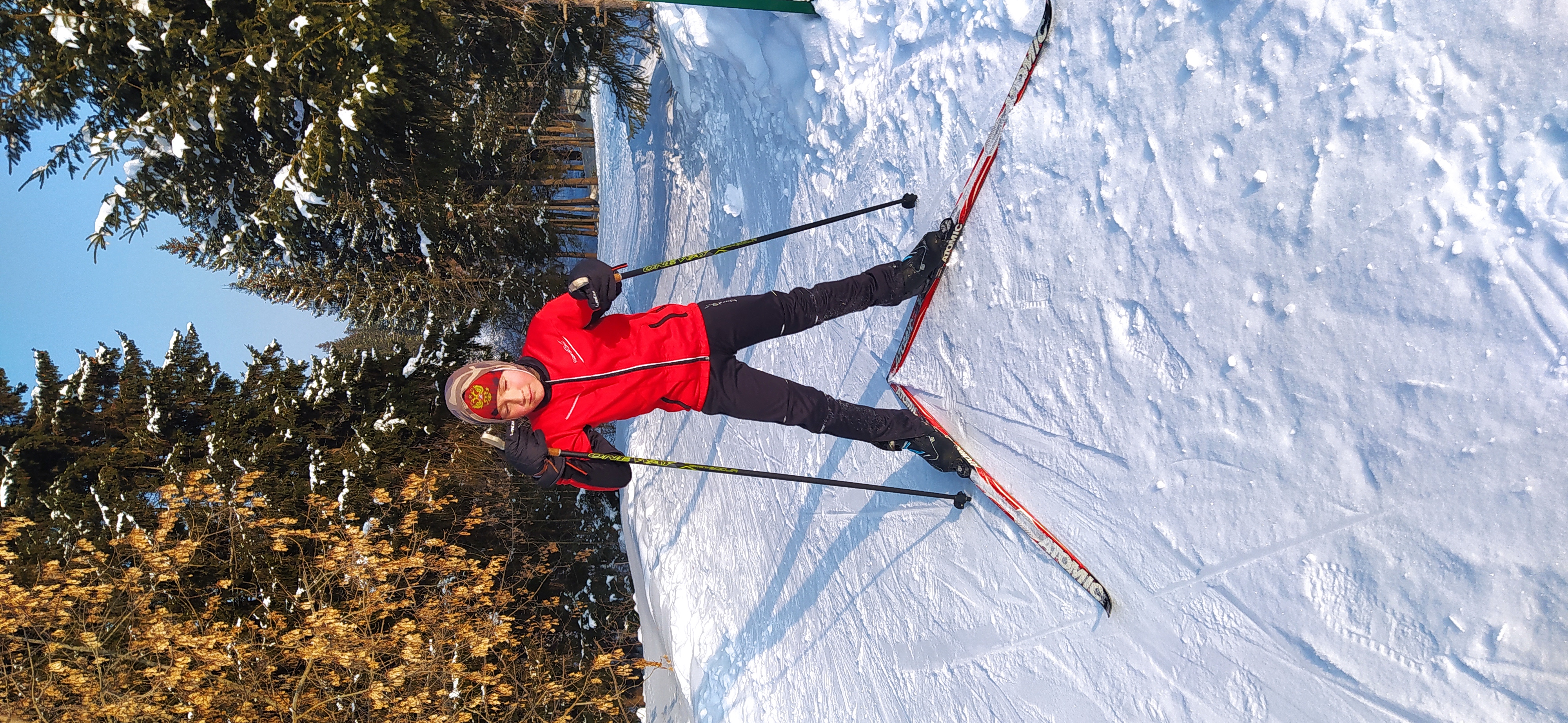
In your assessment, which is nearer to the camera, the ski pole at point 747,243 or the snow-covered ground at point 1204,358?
the snow-covered ground at point 1204,358

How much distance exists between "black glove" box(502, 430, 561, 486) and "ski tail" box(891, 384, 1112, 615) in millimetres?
1754

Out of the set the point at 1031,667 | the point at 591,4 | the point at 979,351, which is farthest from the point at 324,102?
the point at 1031,667

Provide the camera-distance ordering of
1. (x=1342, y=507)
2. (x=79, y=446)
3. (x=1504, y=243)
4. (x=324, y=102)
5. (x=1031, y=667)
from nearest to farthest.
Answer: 1. (x=1504, y=243)
2. (x=1342, y=507)
3. (x=1031, y=667)
4. (x=324, y=102)
5. (x=79, y=446)

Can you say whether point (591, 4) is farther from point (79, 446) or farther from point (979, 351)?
point (79, 446)

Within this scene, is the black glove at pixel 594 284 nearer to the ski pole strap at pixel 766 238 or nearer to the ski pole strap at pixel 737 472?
the ski pole strap at pixel 766 238

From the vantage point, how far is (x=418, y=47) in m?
5.12

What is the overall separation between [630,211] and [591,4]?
8.84 ft

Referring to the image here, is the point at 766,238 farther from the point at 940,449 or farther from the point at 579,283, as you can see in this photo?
the point at 940,449

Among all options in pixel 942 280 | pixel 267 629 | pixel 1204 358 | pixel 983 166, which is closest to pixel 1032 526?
pixel 1204 358

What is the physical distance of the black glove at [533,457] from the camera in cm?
267

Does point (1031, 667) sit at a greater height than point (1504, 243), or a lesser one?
lesser

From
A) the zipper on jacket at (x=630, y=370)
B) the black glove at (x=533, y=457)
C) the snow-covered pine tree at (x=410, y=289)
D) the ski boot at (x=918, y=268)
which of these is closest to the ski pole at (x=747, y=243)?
the ski boot at (x=918, y=268)

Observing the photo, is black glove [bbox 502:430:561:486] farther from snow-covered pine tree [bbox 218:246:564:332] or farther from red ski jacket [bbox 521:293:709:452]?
snow-covered pine tree [bbox 218:246:564:332]

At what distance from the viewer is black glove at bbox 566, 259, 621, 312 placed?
8.52 ft
